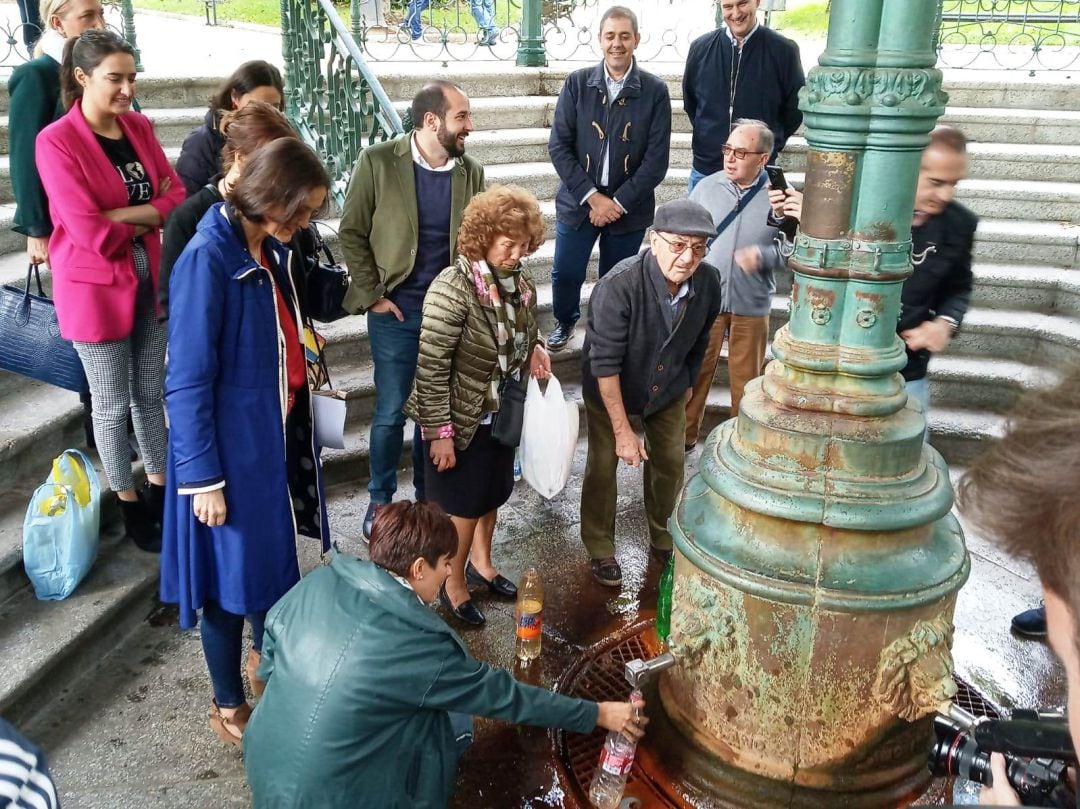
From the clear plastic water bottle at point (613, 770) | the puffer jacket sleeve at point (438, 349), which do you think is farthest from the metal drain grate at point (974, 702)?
the puffer jacket sleeve at point (438, 349)

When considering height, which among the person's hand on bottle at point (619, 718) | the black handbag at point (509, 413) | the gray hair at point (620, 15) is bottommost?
the person's hand on bottle at point (619, 718)

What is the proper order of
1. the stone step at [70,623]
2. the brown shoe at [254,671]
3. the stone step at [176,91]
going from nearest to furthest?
1. the stone step at [70,623]
2. the brown shoe at [254,671]
3. the stone step at [176,91]

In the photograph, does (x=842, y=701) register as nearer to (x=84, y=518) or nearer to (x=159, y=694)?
(x=159, y=694)

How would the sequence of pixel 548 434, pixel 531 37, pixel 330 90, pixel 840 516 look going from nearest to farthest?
pixel 840 516
pixel 548 434
pixel 330 90
pixel 531 37

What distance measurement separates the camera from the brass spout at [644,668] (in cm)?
316

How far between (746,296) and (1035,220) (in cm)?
327

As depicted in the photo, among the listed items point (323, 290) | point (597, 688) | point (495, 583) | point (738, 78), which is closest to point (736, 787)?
point (597, 688)

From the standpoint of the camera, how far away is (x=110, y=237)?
3.85m

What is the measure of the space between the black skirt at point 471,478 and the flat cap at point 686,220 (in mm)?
1074

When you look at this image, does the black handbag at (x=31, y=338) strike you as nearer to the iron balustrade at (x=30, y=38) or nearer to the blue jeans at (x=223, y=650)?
the blue jeans at (x=223, y=650)

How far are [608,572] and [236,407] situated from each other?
2.04 m

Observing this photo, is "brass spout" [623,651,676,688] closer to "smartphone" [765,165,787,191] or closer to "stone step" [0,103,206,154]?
"smartphone" [765,165,787,191]

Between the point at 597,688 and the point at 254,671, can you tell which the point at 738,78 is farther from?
the point at 254,671

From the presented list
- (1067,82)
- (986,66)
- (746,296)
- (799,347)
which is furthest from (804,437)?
(986,66)
